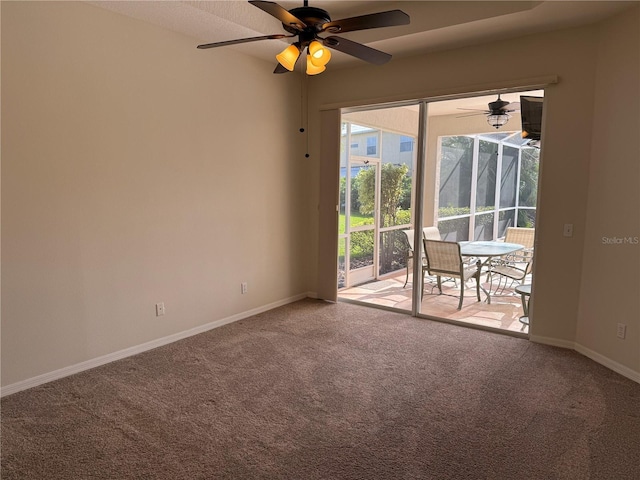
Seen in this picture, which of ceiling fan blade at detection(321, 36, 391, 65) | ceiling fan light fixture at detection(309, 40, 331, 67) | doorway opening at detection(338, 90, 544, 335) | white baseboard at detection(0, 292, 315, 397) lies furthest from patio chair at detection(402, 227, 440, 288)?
ceiling fan light fixture at detection(309, 40, 331, 67)

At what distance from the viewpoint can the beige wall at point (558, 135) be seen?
11.2 ft

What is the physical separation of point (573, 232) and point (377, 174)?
2.28 meters

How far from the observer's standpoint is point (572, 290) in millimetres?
3635

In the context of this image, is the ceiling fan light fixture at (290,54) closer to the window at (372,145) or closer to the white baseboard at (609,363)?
the window at (372,145)

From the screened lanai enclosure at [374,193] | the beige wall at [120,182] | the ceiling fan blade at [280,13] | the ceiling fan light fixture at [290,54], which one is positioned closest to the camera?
the ceiling fan blade at [280,13]

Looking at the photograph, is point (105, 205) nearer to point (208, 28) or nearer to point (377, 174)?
point (208, 28)

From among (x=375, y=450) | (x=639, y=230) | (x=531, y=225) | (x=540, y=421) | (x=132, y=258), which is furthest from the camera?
(x=531, y=225)

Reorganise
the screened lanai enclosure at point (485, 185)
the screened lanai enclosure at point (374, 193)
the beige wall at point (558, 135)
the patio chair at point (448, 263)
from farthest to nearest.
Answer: the screened lanai enclosure at point (374, 193), the patio chair at point (448, 263), the screened lanai enclosure at point (485, 185), the beige wall at point (558, 135)

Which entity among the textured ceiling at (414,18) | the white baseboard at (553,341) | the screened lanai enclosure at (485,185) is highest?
the textured ceiling at (414,18)

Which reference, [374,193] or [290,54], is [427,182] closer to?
[374,193]

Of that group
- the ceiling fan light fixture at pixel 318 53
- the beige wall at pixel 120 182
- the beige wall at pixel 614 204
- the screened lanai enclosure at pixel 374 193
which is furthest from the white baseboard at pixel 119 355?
the beige wall at pixel 614 204

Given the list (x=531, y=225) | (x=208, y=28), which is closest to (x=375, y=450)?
(x=531, y=225)

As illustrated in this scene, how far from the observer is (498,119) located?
4.39 metres

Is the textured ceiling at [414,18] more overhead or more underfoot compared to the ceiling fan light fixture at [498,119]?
more overhead
